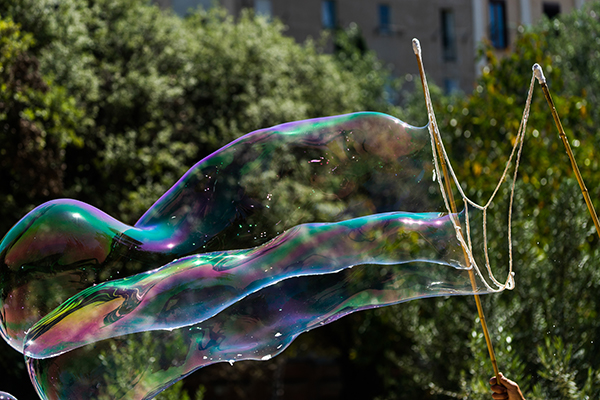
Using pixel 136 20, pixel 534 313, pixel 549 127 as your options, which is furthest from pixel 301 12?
pixel 534 313

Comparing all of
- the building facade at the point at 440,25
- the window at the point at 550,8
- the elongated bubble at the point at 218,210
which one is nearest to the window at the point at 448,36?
the building facade at the point at 440,25

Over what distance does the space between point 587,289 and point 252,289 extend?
142 inches

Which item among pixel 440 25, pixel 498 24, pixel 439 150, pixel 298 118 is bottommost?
pixel 298 118

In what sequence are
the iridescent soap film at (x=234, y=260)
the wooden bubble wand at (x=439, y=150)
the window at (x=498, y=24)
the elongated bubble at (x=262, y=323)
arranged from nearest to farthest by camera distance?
the wooden bubble wand at (x=439, y=150) < the iridescent soap film at (x=234, y=260) < the elongated bubble at (x=262, y=323) < the window at (x=498, y=24)

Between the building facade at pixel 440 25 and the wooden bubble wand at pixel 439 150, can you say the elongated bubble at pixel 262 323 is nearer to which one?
the wooden bubble wand at pixel 439 150

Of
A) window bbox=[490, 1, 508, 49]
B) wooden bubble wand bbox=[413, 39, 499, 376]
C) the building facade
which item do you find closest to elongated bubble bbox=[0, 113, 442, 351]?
wooden bubble wand bbox=[413, 39, 499, 376]

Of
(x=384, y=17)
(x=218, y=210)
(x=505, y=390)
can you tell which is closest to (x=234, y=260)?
(x=218, y=210)

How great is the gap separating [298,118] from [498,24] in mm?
12379

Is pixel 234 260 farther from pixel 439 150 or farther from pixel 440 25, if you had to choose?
pixel 440 25

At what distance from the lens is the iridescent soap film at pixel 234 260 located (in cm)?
292

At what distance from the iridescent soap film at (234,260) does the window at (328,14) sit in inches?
607

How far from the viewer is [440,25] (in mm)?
19391

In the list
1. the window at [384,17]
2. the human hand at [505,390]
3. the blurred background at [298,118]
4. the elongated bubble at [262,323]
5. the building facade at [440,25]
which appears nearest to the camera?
the human hand at [505,390]

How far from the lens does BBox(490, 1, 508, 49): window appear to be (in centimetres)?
1925
